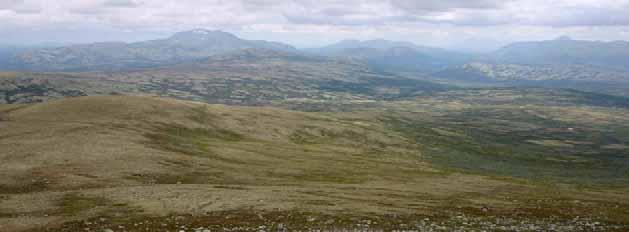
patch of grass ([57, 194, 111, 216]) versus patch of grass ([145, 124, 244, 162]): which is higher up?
patch of grass ([57, 194, 111, 216])

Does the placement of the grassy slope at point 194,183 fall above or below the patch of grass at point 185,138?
above

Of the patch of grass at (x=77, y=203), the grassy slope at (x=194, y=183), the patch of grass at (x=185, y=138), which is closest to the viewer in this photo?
the patch of grass at (x=77, y=203)

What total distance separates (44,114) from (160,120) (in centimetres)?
3269

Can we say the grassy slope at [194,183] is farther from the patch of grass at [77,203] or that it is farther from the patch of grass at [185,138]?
the patch of grass at [185,138]

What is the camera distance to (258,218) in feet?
153

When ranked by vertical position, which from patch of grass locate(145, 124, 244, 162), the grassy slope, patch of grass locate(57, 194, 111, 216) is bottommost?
patch of grass locate(145, 124, 244, 162)

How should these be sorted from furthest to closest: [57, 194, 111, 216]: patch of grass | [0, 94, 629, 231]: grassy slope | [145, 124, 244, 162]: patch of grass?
[145, 124, 244, 162]: patch of grass
[0, 94, 629, 231]: grassy slope
[57, 194, 111, 216]: patch of grass

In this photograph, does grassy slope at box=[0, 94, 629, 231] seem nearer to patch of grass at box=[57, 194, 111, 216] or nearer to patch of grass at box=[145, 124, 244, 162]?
patch of grass at box=[57, 194, 111, 216]

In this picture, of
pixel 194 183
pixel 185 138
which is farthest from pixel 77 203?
pixel 185 138

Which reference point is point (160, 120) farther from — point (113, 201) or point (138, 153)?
point (113, 201)

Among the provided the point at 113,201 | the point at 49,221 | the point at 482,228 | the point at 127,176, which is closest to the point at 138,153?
the point at 127,176

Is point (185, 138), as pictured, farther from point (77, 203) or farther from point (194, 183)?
point (77, 203)

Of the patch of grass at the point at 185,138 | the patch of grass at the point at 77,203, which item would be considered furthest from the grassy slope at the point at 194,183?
the patch of grass at the point at 185,138

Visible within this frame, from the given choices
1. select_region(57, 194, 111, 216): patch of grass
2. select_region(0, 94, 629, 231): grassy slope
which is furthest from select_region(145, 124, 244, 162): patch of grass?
select_region(57, 194, 111, 216): patch of grass
